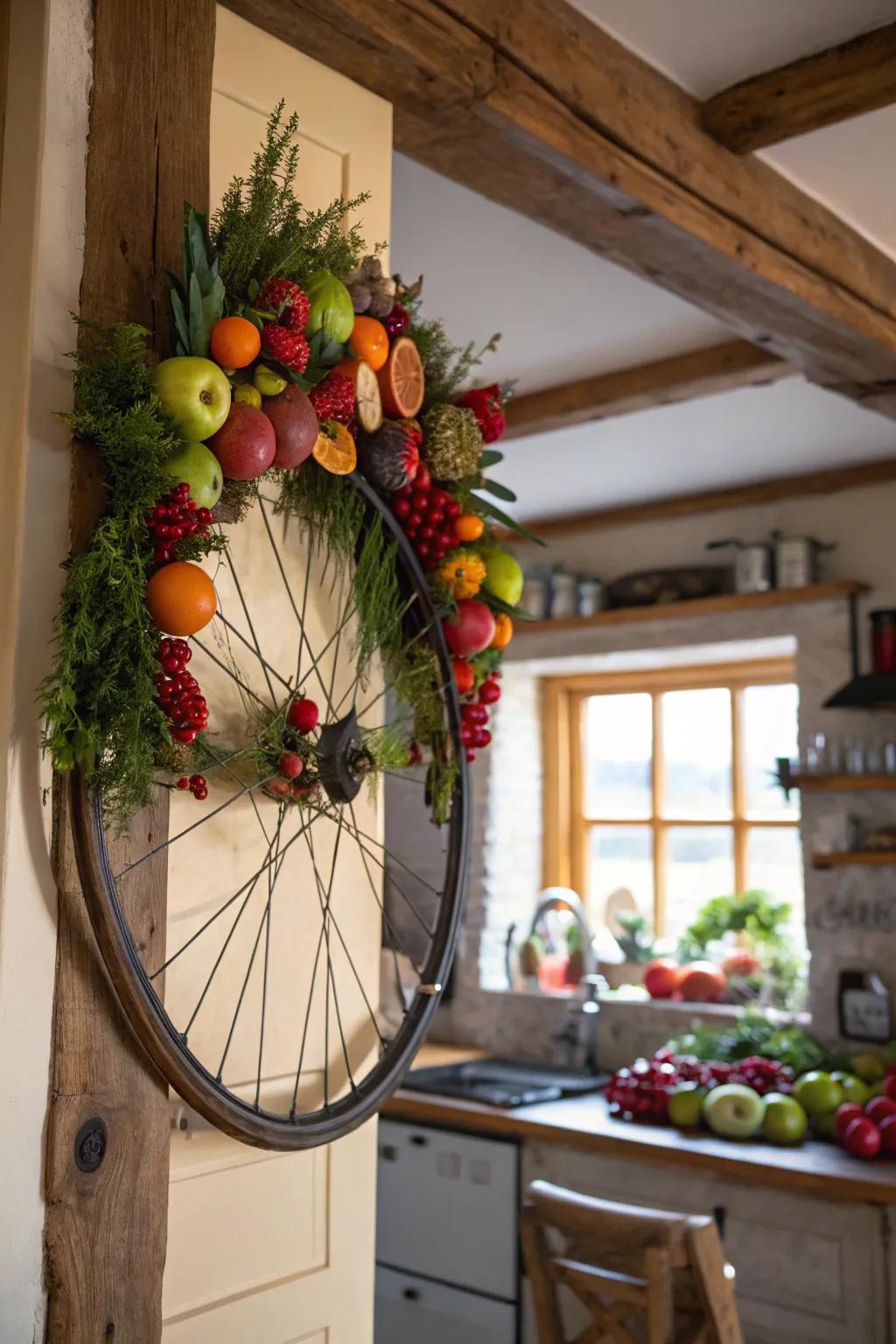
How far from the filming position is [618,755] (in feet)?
15.1

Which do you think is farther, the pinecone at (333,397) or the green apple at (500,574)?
the green apple at (500,574)

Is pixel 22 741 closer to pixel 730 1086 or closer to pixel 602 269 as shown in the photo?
pixel 602 269

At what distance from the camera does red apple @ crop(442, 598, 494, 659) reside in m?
1.61

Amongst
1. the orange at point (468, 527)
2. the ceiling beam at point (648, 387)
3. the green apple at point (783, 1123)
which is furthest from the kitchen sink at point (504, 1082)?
the orange at point (468, 527)

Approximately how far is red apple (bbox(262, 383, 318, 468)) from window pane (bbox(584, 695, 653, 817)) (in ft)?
11.0

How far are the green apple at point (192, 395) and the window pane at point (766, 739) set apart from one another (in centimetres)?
320

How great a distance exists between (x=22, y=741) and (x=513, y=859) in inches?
137

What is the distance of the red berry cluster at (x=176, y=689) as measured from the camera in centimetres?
115

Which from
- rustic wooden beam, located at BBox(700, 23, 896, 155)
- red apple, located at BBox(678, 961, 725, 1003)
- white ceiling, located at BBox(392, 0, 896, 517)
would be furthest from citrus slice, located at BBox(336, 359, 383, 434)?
red apple, located at BBox(678, 961, 725, 1003)

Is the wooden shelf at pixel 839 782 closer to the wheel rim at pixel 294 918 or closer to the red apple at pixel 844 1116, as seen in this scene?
the red apple at pixel 844 1116

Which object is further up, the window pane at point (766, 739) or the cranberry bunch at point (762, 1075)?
the window pane at point (766, 739)

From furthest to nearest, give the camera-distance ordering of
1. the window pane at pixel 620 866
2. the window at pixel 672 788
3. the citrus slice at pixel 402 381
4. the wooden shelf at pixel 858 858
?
1. the window pane at pixel 620 866
2. the window at pixel 672 788
3. the wooden shelf at pixel 858 858
4. the citrus slice at pixel 402 381

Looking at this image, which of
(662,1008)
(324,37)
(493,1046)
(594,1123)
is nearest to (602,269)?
(324,37)

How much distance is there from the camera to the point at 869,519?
3795 mm
